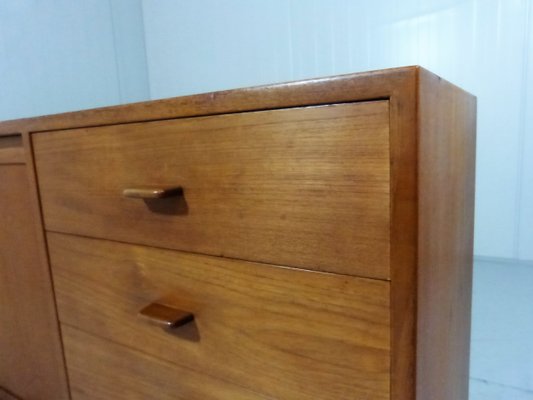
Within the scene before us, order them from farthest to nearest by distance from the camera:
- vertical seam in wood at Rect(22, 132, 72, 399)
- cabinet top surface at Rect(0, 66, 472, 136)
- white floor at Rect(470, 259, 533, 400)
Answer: white floor at Rect(470, 259, 533, 400), vertical seam in wood at Rect(22, 132, 72, 399), cabinet top surface at Rect(0, 66, 472, 136)

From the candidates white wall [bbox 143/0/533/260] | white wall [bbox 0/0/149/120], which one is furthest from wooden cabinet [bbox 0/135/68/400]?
white wall [bbox 143/0/533/260]

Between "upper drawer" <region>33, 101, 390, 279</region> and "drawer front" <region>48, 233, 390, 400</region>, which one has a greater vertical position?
"upper drawer" <region>33, 101, 390, 279</region>

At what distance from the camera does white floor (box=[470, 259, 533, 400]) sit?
2.66 ft

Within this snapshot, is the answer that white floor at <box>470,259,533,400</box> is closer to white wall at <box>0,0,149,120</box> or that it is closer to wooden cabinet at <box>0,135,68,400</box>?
wooden cabinet at <box>0,135,68,400</box>

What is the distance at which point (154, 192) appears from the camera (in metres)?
0.48

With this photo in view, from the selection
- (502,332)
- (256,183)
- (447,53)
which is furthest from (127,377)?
(447,53)

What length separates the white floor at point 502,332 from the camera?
0.81 metres

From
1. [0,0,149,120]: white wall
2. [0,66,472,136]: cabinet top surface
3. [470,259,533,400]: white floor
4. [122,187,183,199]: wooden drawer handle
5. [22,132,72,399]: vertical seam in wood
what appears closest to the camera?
[0,66,472,136]: cabinet top surface

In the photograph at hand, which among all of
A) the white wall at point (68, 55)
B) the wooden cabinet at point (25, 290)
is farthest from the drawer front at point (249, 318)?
the white wall at point (68, 55)

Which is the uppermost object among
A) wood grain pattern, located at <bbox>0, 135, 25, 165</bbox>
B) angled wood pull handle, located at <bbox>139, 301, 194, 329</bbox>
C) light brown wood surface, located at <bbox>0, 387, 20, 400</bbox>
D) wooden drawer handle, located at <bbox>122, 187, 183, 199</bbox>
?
wood grain pattern, located at <bbox>0, 135, 25, 165</bbox>

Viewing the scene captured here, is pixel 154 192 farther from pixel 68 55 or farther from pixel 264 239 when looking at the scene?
pixel 68 55

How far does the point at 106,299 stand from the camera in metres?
0.61

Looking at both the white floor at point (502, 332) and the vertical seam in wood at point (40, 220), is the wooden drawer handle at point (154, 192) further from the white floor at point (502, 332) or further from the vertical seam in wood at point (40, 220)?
the white floor at point (502, 332)

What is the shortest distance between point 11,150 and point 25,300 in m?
0.31
